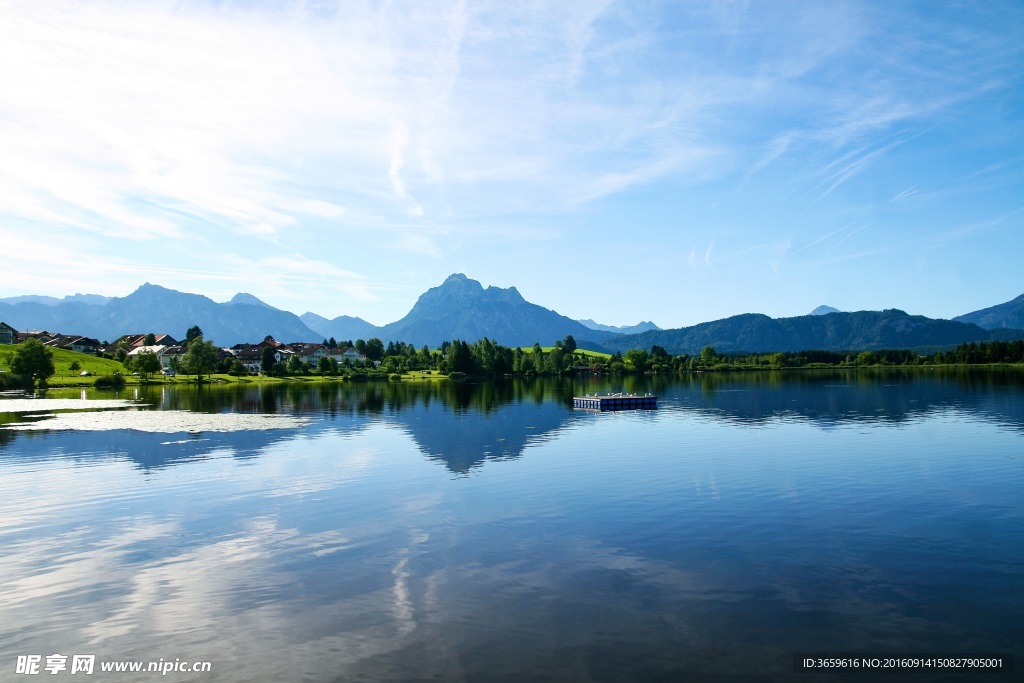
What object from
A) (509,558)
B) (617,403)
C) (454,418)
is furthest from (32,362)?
(509,558)

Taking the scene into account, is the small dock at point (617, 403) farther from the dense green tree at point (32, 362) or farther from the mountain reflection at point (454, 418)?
the dense green tree at point (32, 362)

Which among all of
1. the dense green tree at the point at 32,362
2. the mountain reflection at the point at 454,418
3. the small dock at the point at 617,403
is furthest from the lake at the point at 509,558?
the dense green tree at the point at 32,362

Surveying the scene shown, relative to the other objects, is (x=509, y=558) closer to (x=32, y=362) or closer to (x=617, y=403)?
(x=617, y=403)

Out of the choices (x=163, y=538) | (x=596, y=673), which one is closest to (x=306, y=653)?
(x=596, y=673)

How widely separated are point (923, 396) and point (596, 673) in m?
143

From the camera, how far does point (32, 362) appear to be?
6560 inches

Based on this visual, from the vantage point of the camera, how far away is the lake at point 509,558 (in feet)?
69.6

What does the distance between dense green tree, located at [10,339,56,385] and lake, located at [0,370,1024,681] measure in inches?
4851

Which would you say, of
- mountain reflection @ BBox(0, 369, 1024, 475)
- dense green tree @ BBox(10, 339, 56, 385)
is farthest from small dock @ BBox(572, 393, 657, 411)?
dense green tree @ BBox(10, 339, 56, 385)

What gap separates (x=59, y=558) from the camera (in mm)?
31281

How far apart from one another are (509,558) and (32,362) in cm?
18700

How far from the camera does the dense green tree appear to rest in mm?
165250

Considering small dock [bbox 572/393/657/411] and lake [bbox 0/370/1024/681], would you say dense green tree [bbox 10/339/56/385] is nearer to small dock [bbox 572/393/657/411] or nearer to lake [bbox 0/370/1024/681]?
lake [bbox 0/370/1024/681]

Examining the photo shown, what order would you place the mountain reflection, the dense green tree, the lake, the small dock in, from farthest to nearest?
the dense green tree
the small dock
the mountain reflection
the lake
